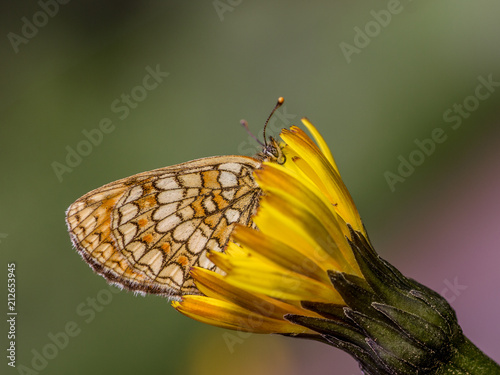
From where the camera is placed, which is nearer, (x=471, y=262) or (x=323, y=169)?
(x=323, y=169)

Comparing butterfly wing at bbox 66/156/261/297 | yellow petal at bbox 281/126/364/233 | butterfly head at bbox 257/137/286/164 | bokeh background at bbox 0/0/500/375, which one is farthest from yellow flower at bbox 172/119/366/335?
bokeh background at bbox 0/0/500/375

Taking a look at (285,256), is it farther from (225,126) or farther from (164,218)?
(225,126)

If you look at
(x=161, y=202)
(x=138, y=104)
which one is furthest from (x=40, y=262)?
(x=161, y=202)

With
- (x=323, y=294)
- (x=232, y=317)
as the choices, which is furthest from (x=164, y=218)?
(x=323, y=294)

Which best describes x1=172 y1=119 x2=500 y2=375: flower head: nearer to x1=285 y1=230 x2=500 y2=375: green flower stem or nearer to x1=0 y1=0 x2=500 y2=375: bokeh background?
x1=285 y1=230 x2=500 y2=375: green flower stem

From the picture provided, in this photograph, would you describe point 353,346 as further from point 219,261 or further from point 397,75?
point 397,75

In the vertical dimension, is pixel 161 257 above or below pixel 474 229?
below

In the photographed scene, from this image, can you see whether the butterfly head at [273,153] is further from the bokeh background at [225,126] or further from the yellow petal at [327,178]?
the bokeh background at [225,126]
